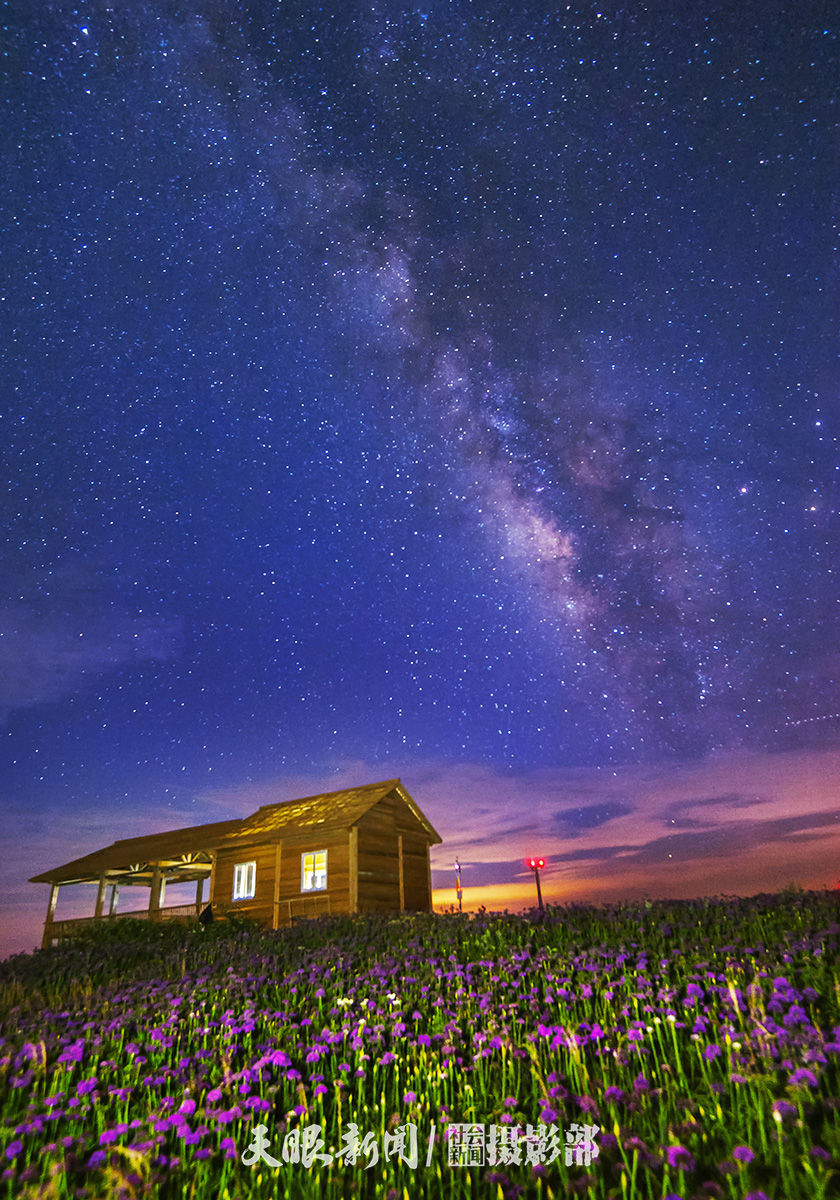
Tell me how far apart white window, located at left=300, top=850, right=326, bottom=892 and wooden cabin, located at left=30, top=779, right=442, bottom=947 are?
0.03 metres

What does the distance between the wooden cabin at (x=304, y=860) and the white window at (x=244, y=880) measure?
4cm

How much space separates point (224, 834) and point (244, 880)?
2.09 meters

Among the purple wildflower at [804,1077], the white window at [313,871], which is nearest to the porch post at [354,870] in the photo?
the white window at [313,871]

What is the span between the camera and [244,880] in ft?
82.1

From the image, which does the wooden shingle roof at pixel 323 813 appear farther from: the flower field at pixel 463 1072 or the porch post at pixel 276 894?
the flower field at pixel 463 1072

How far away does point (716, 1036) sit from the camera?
4848 millimetres

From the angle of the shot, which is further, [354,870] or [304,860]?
[304,860]

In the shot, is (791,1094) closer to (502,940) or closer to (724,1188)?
(724,1188)

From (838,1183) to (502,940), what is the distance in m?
7.10

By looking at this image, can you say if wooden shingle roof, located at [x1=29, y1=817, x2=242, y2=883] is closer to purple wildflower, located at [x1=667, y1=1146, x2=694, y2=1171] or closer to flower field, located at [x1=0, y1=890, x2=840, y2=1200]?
flower field, located at [x1=0, y1=890, x2=840, y2=1200]

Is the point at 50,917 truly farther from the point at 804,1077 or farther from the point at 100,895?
the point at 804,1077

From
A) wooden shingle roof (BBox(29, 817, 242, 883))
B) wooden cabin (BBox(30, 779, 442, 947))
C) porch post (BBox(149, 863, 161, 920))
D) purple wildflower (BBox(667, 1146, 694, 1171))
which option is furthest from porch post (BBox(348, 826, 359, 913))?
purple wildflower (BBox(667, 1146, 694, 1171))

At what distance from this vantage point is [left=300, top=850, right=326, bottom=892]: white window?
22.9m

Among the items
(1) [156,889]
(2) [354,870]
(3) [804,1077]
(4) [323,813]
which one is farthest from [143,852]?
(3) [804,1077]
